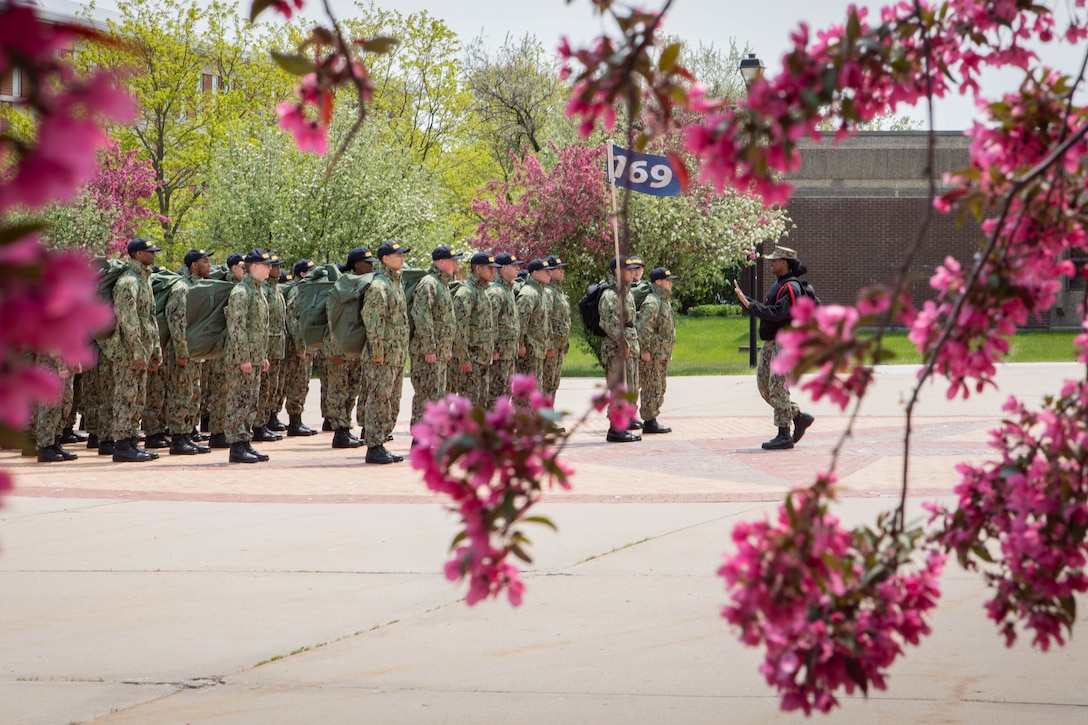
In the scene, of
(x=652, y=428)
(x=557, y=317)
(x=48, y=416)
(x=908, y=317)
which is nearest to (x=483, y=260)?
(x=557, y=317)

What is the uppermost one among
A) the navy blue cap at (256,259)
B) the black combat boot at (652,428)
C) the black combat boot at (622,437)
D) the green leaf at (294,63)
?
the navy blue cap at (256,259)

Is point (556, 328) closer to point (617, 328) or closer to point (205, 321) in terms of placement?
point (617, 328)

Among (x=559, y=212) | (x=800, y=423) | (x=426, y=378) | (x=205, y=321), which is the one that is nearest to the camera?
(x=800, y=423)

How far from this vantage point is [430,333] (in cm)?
1542

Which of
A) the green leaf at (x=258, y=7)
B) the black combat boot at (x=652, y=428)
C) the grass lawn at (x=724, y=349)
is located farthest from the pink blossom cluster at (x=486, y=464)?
the grass lawn at (x=724, y=349)

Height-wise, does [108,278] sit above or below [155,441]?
above

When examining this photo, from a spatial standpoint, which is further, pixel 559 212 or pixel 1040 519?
pixel 559 212

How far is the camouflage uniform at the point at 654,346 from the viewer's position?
16.9 m

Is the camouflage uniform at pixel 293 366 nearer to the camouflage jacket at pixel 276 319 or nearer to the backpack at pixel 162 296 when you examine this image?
the camouflage jacket at pixel 276 319

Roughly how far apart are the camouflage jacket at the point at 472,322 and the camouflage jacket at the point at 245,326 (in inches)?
94.2

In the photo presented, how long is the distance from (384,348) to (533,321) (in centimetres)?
336

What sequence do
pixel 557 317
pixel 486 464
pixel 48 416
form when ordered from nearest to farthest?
1. pixel 486 464
2. pixel 48 416
3. pixel 557 317

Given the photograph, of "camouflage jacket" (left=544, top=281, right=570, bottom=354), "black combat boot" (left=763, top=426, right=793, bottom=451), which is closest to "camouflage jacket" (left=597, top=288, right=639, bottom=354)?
"camouflage jacket" (left=544, top=281, right=570, bottom=354)

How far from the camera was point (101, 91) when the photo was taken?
1359 mm
